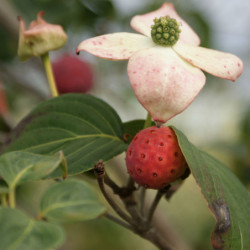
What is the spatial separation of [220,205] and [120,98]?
1.10 metres

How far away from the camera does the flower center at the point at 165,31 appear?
0.55 m

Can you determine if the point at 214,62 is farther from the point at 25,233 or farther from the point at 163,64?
the point at 25,233

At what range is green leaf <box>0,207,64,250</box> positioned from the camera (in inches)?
12.4

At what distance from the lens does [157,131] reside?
0.51m

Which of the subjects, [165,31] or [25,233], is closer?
[25,233]

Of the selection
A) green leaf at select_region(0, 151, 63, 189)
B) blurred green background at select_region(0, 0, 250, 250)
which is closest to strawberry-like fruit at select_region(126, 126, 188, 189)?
green leaf at select_region(0, 151, 63, 189)

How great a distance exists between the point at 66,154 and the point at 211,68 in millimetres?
203

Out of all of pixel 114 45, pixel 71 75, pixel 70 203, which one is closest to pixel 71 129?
pixel 114 45

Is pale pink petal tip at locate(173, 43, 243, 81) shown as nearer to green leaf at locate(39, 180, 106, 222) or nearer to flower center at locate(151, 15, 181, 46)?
flower center at locate(151, 15, 181, 46)

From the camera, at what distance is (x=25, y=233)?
326 mm

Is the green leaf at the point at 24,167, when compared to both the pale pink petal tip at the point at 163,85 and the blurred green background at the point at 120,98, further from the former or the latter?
the blurred green background at the point at 120,98

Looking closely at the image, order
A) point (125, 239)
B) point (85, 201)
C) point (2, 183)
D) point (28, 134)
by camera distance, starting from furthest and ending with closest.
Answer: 1. point (125, 239)
2. point (28, 134)
3. point (2, 183)
4. point (85, 201)

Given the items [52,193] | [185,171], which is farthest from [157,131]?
[52,193]

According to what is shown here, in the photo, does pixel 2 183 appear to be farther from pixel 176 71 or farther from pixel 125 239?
pixel 125 239
